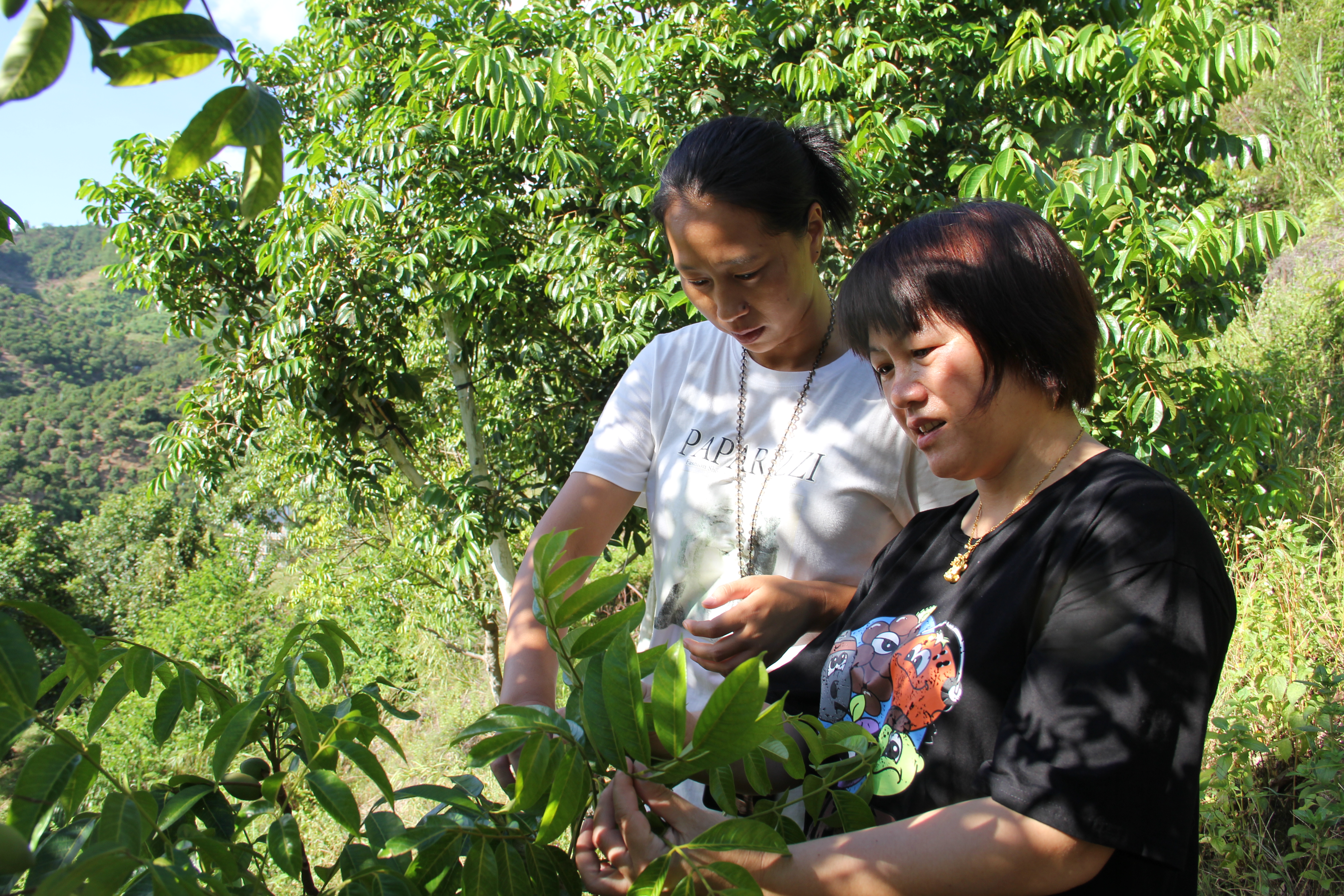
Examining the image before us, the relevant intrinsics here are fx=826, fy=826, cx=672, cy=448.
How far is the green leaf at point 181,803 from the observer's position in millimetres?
814

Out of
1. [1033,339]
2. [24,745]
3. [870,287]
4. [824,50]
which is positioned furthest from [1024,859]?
[824,50]

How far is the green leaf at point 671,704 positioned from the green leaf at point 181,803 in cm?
49

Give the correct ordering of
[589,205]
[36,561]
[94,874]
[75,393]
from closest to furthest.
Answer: [94,874], [589,205], [36,561], [75,393]

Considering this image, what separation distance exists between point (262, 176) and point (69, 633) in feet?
1.70

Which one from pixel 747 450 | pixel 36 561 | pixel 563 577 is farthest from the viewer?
pixel 36 561

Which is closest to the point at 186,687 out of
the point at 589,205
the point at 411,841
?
the point at 411,841

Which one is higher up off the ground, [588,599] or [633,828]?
[588,599]

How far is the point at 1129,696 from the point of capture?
0.78m

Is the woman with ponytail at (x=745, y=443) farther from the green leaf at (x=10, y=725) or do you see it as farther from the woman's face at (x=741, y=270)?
the green leaf at (x=10, y=725)

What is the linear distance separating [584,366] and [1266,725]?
3.72 metres

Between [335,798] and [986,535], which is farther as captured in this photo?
A: [986,535]

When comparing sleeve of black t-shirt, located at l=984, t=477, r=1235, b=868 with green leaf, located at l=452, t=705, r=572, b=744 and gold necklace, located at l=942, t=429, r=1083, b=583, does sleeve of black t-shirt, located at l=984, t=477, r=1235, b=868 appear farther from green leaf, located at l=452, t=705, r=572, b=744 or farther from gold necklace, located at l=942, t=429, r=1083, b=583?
green leaf, located at l=452, t=705, r=572, b=744

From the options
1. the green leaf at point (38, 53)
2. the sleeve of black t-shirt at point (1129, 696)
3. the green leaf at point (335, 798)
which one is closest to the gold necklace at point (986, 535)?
the sleeve of black t-shirt at point (1129, 696)

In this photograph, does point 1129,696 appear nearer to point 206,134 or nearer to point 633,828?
point 633,828
